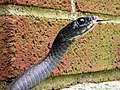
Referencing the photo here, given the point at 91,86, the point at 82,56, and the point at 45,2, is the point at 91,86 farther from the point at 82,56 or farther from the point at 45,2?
the point at 45,2

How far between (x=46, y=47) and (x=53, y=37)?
26mm

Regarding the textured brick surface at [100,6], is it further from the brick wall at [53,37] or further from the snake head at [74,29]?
the snake head at [74,29]

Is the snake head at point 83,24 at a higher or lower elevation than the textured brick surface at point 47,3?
lower

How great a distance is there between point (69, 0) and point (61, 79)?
0.15 metres

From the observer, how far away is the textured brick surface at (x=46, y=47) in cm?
59

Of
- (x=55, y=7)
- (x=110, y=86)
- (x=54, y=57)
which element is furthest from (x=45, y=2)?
(x=110, y=86)

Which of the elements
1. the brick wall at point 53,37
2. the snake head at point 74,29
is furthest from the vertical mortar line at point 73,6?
the snake head at point 74,29

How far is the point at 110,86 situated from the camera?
2.44 feet

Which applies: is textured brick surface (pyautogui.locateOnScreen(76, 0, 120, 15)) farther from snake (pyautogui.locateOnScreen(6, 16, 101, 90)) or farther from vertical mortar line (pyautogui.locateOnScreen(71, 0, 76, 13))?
snake (pyautogui.locateOnScreen(6, 16, 101, 90))

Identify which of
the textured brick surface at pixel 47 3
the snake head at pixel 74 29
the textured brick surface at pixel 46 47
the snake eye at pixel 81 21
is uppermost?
the textured brick surface at pixel 47 3

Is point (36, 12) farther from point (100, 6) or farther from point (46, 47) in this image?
point (100, 6)

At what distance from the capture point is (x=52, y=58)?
545 millimetres

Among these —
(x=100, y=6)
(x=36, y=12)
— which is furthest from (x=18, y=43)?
(x=100, y=6)

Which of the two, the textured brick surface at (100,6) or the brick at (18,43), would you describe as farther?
the textured brick surface at (100,6)
